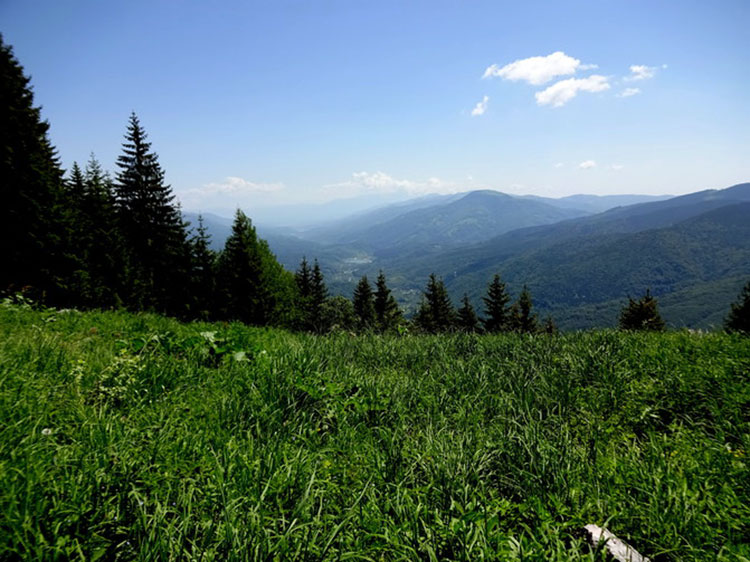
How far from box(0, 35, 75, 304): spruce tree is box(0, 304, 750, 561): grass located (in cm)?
2504

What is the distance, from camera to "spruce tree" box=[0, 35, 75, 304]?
71.7 ft

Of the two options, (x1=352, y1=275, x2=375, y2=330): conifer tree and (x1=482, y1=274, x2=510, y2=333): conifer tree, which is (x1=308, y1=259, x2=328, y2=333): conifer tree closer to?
(x1=352, y1=275, x2=375, y2=330): conifer tree

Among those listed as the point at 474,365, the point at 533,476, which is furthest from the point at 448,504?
the point at 474,365

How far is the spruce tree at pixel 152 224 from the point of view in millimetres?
33438

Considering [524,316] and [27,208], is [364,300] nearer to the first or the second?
[524,316]

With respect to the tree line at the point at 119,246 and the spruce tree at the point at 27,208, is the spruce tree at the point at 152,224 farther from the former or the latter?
the spruce tree at the point at 27,208

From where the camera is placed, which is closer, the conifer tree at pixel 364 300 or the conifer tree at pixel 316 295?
the conifer tree at pixel 364 300

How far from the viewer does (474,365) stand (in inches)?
249

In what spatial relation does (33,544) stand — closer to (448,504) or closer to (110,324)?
(448,504)

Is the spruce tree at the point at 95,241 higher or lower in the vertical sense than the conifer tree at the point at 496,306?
higher

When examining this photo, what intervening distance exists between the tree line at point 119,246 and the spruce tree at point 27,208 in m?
0.06

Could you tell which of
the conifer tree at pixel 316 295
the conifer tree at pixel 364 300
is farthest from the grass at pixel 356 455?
the conifer tree at pixel 316 295

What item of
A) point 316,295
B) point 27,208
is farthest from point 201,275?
point 316,295

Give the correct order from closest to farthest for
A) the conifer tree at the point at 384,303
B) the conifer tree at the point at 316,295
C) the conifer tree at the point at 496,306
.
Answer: the conifer tree at the point at 496,306 → the conifer tree at the point at 384,303 → the conifer tree at the point at 316,295
